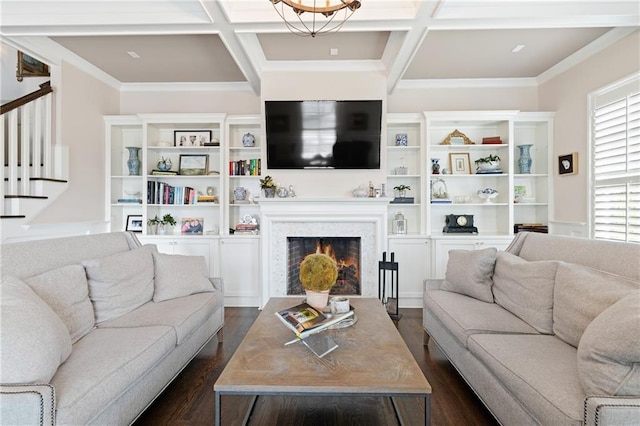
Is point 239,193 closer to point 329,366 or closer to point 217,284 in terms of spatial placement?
point 217,284

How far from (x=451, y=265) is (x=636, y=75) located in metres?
2.36

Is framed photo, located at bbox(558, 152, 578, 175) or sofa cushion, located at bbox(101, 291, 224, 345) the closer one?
sofa cushion, located at bbox(101, 291, 224, 345)

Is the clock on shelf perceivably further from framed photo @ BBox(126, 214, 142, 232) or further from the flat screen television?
framed photo @ BBox(126, 214, 142, 232)

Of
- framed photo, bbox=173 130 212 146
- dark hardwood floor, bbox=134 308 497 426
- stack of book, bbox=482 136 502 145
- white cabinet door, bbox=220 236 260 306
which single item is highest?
framed photo, bbox=173 130 212 146

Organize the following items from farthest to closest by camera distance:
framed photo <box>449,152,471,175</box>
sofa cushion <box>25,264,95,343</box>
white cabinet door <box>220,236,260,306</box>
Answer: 1. framed photo <box>449,152,471,175</box>
2. white cabinet door <box>220,236,260,306</box>
3. sofa cushion <box>25,264,95,343</box>

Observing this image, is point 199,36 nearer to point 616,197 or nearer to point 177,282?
point 177,282

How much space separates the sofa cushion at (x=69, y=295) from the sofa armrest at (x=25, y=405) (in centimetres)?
65

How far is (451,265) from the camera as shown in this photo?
286cm

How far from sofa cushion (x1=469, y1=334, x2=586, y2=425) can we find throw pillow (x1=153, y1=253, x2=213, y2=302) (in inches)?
82.2

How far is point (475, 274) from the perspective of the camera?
2.61 metres

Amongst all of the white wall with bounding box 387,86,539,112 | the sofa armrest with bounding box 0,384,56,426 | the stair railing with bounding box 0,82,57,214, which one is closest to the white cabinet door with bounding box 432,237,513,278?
the white wall with bounding box 387,86,539,112

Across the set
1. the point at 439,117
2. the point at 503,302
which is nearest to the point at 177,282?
the point at 503,302

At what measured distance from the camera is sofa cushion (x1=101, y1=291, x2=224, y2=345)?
6.89 ft

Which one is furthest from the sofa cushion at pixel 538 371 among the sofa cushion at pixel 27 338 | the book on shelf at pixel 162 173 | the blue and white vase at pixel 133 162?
the blue and white vase at pixel 133 162
